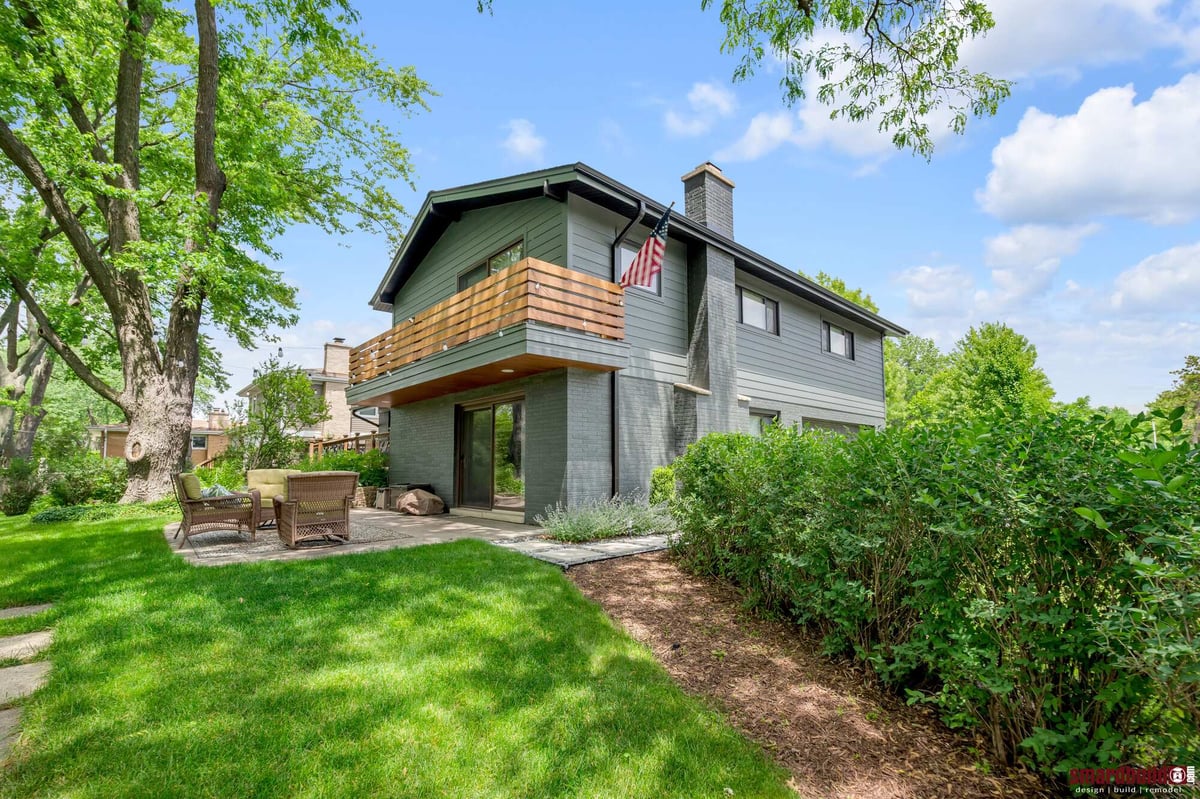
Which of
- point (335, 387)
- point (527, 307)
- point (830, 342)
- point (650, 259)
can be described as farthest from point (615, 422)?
point (335, 387)

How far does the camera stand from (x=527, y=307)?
27.9 feet

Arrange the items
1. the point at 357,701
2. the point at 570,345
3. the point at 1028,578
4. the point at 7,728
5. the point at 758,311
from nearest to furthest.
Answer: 1. the point at 1028,578
2. the point at 7,728
3. the point at 357,701
4. the point at 570,345
5. the point at 758,311

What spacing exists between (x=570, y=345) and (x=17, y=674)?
6.94m

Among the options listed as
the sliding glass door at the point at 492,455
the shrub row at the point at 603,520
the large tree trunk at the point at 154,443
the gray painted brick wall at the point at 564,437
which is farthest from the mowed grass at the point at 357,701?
the large tree trunk at the point at 154,443

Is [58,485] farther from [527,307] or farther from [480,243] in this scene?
[527,307]

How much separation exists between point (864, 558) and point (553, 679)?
2.25 meters

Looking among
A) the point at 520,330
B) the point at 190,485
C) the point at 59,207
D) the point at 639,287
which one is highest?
the point at 59,207

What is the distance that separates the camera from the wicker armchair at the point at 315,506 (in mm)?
7559

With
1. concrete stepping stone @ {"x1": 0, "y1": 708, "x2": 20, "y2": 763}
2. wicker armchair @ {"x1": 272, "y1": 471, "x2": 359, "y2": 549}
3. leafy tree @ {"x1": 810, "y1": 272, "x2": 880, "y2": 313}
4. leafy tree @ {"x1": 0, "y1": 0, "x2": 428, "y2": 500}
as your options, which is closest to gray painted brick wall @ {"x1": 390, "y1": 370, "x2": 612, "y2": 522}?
wicker armchair @ {"x1": 272, "y1": 471, "x2": 359, "y2": 549}

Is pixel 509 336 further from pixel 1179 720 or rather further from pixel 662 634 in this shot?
pixel 1179 720

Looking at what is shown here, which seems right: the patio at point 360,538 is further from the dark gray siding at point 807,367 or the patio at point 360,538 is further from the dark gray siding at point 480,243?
the dark gray siding at point 807,367

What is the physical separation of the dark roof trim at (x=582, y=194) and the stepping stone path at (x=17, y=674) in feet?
28.3

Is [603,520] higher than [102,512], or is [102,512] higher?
[603,520]

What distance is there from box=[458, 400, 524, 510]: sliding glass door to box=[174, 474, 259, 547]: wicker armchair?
451cm
